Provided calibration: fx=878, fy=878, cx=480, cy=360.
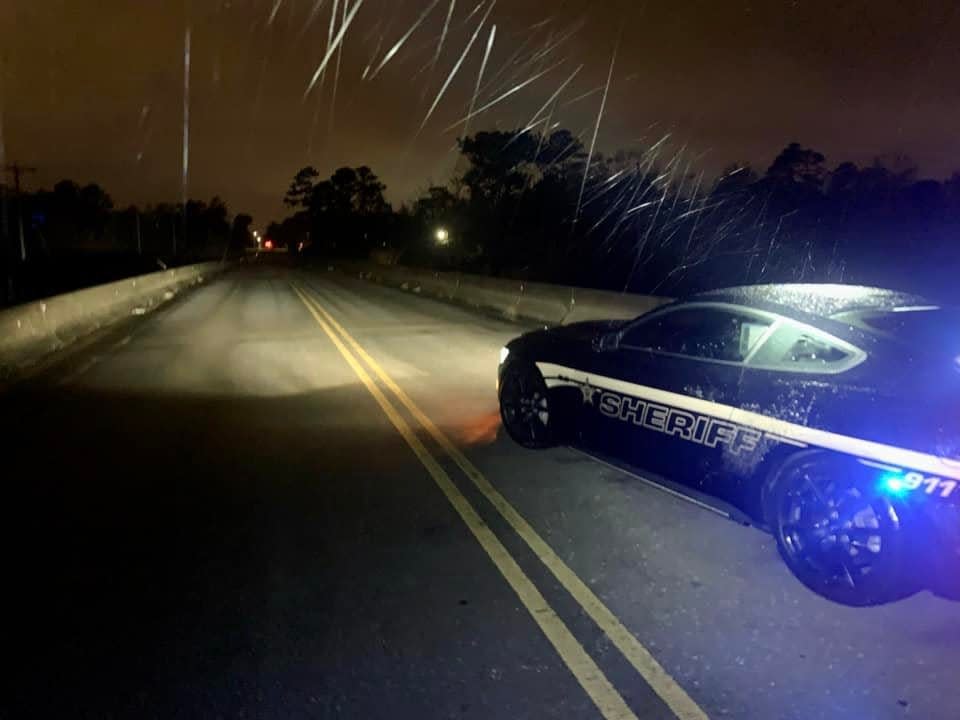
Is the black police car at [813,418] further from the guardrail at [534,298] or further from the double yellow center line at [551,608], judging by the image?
the guardrail at [534,298]

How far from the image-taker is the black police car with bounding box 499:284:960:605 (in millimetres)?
4191

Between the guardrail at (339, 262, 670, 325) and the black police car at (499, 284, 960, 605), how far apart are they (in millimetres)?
6607

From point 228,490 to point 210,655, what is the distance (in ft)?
8.80

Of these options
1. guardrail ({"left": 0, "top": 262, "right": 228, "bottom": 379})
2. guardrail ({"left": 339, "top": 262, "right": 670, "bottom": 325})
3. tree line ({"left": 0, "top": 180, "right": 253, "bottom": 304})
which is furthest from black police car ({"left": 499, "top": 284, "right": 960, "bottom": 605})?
tree line ({"left": 0, "top": 180, "right": 253, "bottom": 304})

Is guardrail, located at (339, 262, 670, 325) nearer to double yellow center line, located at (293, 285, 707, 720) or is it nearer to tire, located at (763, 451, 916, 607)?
double yellow center line, located at (293, 285, 707, 720)

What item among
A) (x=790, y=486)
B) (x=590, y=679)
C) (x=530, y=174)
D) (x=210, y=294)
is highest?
(x=530, y=174)

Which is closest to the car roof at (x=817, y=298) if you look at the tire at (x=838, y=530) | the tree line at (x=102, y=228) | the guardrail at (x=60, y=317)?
the tire at (x=838, y=530)

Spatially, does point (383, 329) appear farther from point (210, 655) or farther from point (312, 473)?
point (210, 655)

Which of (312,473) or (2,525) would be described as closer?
(2,525)

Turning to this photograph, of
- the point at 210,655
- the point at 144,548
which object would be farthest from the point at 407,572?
the point at 144,548

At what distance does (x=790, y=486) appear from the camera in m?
4.84

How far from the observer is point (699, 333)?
646 cm

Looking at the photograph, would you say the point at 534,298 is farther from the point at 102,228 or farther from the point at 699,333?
the point at 102,228

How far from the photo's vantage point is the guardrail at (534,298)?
17.9m
